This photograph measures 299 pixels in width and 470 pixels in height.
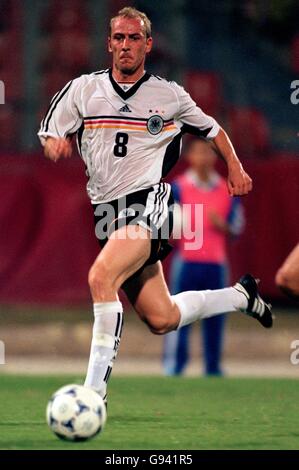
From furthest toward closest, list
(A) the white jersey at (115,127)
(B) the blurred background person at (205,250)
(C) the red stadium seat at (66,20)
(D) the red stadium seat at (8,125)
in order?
(C) the red stadium seat at (66,20) < (D) the red stadium seat at (8,125) < (B) the blurred background person at (205,250) < (A) the white jersey at (115,127)

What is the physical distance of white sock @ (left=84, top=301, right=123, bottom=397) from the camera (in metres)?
6.55

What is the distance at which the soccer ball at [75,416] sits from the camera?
6039 mm

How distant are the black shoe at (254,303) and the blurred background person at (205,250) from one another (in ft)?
9.62

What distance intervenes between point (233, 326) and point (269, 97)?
3.21 m

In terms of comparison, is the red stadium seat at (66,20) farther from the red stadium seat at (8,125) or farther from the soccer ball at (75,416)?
the soccer ball at (75,416)

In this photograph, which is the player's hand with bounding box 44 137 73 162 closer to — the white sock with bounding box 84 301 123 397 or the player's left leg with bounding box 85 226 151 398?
the player's left leg with bounding box 85 226 151 398

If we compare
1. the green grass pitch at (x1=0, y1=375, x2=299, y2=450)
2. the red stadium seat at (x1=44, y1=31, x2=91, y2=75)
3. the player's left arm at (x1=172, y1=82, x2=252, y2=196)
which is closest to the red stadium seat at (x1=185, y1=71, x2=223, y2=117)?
the red stadium seat at (x1=44, y1=31, x2=91, y2=75)

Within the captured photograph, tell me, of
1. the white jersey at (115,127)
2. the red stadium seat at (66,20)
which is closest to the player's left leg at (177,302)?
the white jersey at (115,127)

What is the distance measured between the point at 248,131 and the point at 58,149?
339 inches

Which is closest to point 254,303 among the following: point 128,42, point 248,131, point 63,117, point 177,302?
point 177,302

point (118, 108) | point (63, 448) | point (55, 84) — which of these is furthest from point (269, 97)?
point (63, 448)

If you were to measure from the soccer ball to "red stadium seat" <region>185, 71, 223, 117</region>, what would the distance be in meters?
9.45

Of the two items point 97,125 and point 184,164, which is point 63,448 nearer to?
point 97,125

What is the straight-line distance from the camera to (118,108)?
7113mm
